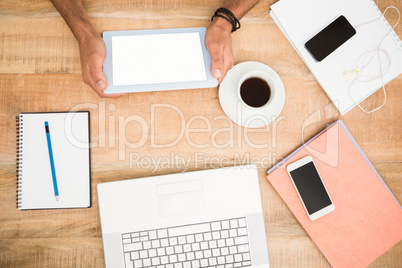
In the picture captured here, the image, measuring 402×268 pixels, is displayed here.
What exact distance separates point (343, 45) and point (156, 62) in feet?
1.70

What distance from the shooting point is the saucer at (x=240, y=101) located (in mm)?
784

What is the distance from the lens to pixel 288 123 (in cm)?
81

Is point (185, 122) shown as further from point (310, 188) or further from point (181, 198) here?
point (310, 188)

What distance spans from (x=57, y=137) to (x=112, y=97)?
177mm

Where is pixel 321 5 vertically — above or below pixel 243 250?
above

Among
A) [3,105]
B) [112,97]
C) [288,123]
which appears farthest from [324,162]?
[3,105]

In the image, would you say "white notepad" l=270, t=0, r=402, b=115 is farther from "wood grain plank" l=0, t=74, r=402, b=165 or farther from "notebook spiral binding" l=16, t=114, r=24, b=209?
Result: "notebook spiral binding" l=16, t=114, r=24, b=209

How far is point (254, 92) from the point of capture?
75 centimetres

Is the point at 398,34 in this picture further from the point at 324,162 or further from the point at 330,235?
the point at 330,235

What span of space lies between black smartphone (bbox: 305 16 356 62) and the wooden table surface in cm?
7

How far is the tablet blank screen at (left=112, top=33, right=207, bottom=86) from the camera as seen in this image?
0.73 meters

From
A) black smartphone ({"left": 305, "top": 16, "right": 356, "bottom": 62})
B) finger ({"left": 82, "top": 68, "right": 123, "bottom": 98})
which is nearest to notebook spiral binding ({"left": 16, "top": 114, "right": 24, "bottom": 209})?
finger ({"left": 82, "top": 68, "right": 123, "bottom": 98})

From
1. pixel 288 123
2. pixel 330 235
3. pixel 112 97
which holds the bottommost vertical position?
pixel 330 235

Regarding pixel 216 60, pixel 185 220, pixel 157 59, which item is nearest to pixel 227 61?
pixel 216 60
